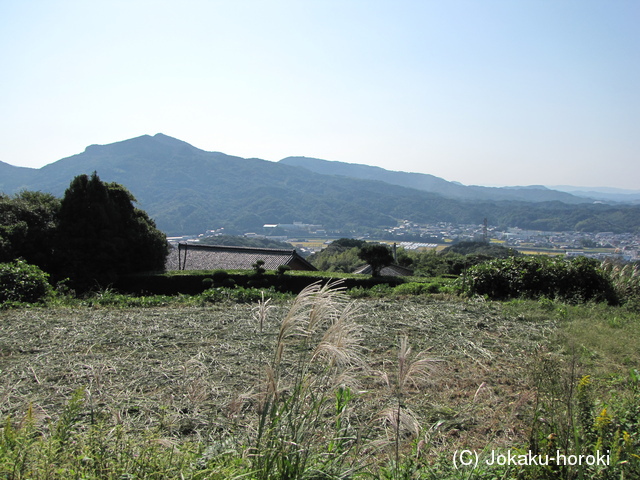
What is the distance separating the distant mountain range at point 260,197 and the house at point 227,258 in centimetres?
5506

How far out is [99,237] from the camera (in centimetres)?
1529

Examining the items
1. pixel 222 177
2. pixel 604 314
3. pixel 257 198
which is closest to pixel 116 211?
pixel 604 314

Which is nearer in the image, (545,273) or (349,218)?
(545,273)

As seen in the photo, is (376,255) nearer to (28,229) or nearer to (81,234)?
(81,234)

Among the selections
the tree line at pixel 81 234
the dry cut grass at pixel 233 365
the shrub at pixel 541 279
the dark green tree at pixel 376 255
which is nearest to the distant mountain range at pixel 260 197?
the dark green tree at pixel 376 255

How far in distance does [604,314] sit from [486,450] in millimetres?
5392

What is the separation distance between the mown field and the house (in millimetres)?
13693

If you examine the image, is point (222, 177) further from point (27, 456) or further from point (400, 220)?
point (27, 456)

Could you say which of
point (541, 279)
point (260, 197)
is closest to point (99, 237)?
point (541, 279)

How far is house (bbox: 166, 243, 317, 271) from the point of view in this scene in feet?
69.4

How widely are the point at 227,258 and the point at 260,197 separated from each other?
10360cm

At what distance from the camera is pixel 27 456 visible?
6.49 feet

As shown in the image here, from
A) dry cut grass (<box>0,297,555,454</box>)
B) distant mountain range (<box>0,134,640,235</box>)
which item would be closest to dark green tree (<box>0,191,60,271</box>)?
dry cut grass (<box>0,297,555,454</box>)

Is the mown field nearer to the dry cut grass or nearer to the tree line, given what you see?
the dry cut grass
